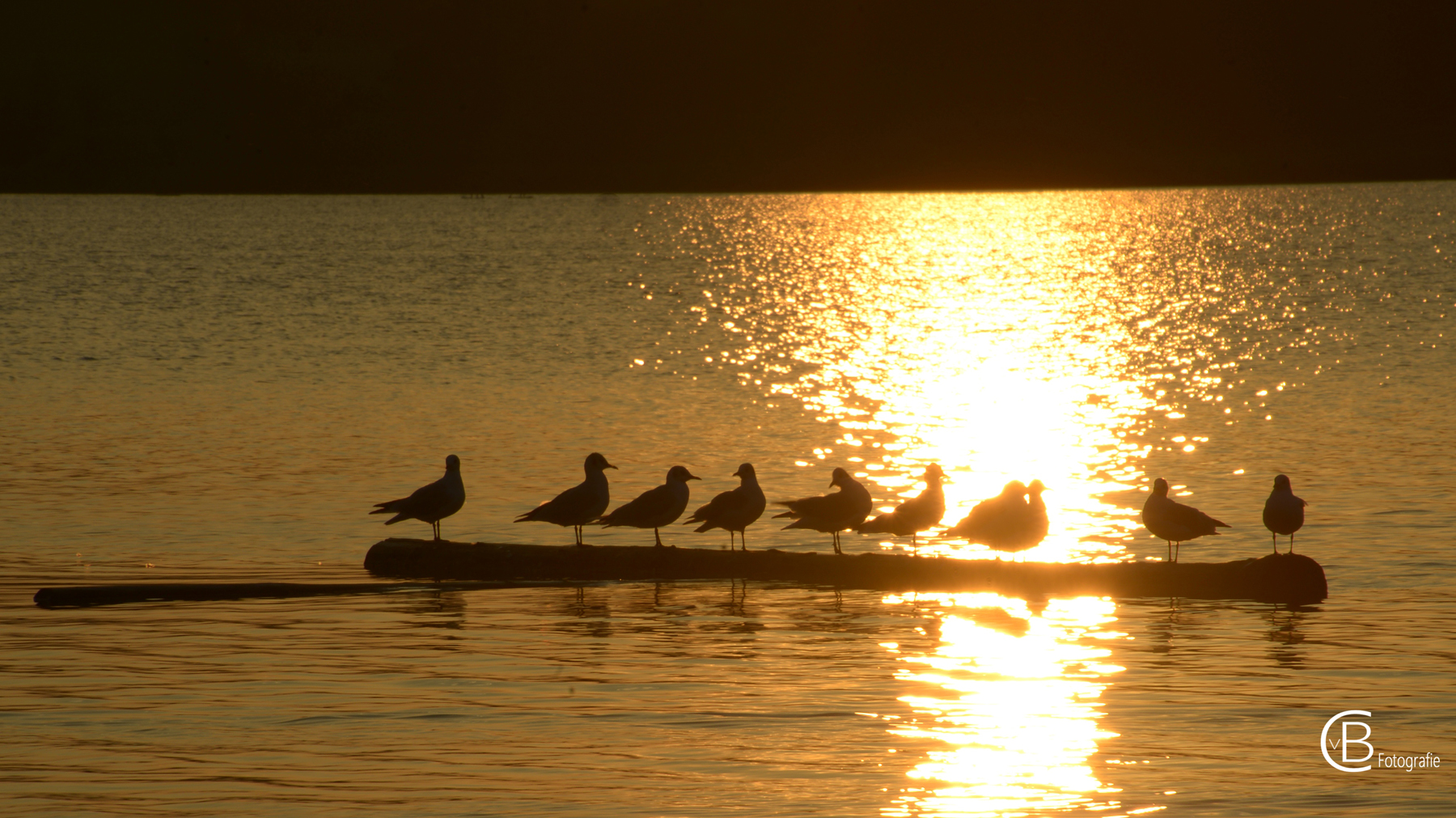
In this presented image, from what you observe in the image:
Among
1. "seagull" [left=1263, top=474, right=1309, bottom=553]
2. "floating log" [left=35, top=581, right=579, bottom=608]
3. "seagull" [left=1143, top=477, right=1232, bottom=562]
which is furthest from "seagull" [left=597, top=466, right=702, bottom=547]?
"seagull" [left=1263, top=474, right=1309, bottom=553]

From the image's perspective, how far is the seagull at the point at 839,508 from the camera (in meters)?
21.5

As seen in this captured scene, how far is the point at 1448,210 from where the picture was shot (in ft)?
642

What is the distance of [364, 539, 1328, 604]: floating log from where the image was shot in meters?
19.4

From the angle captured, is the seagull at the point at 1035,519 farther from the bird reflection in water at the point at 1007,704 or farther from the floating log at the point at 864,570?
the floating log at the point at 864,570

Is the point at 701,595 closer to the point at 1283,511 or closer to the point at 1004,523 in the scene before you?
the point at 1004,523

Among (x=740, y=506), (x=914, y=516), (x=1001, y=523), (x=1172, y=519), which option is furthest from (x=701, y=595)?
(x=1172, y=519)

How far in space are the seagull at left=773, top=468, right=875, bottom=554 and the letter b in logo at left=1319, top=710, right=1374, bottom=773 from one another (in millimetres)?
7207

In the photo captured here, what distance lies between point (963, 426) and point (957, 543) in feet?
50.3

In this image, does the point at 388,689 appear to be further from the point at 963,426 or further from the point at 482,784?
the point at 963,426

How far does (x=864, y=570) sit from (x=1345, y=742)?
6.48 metres

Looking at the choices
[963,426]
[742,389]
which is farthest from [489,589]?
[742,389]

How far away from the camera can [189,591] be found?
19844mm

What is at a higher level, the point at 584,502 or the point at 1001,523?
the point at 584,502

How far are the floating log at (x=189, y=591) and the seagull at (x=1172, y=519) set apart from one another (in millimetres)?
8906
